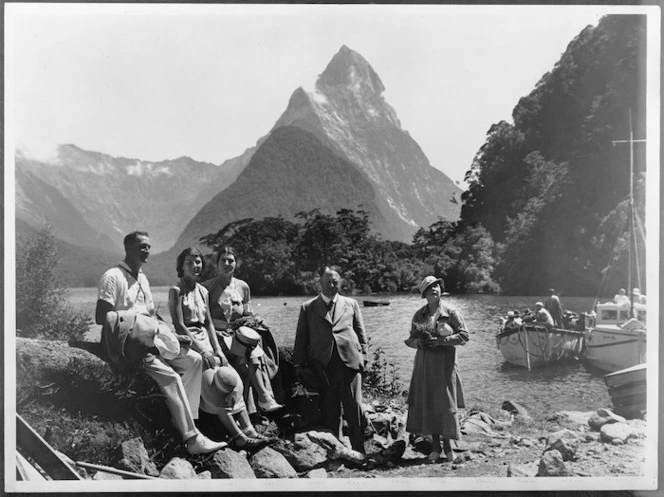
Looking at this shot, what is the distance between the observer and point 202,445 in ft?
25.7

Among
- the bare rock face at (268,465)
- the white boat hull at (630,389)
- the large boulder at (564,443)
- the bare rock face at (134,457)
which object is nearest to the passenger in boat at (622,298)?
the white boat hull at (630,389)

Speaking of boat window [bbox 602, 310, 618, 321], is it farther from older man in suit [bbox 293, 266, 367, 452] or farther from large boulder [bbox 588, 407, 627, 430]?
older man in suit [bbox 293, 266, 367, 452]

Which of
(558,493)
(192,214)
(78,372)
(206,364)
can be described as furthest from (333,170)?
(558,493)

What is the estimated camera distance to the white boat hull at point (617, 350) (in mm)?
8672

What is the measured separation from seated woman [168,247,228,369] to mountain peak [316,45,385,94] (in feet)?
Result: 8.30

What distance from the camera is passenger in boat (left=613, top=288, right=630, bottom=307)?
28.7ft

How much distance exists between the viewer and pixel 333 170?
9.77 m

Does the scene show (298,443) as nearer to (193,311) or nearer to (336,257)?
(193,311)

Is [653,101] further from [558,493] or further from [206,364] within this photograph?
[206,364]

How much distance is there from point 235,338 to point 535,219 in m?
3.48

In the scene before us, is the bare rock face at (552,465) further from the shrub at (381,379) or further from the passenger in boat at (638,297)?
the passenger in boat at (638,297)

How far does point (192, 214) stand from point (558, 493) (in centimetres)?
485

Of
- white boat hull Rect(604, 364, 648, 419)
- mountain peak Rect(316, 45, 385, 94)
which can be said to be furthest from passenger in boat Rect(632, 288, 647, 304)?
mountain peak Rect(316, 45, 385, 94)

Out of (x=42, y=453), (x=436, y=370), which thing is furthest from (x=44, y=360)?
(x=436, y=370)
